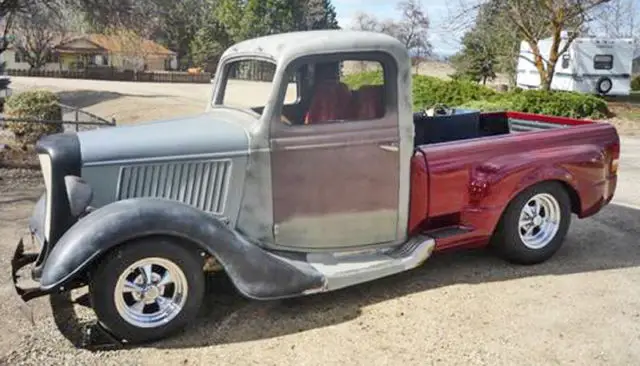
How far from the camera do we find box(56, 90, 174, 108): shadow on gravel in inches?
1038

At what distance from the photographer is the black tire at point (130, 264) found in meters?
3.69

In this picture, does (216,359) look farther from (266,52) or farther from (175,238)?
(266,52)

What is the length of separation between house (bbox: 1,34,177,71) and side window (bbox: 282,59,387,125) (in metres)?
48.5

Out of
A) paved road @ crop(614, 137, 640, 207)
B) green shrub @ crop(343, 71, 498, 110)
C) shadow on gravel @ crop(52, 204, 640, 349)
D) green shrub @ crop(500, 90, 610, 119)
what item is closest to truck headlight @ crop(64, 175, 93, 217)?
shadow on gravel @ crop(52, 204, 640, 349)

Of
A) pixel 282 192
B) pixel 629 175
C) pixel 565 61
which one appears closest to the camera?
pixel 282 192

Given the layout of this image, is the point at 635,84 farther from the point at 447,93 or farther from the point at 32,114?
the point at 32,114

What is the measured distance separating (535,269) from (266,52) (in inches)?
114

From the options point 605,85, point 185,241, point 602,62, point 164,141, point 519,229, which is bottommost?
point 519,229

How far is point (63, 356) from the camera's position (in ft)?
12.0

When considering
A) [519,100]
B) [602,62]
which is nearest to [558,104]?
[519,100]

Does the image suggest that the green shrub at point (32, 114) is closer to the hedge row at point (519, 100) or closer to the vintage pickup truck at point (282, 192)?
the vintage pickup truck at point (282, 192)

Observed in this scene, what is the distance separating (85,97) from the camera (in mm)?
28406

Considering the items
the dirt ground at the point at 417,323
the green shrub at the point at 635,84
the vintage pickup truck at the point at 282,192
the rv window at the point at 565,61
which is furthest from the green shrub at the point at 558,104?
the green shrub at the point at 635,84

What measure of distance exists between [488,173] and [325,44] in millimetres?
1654
